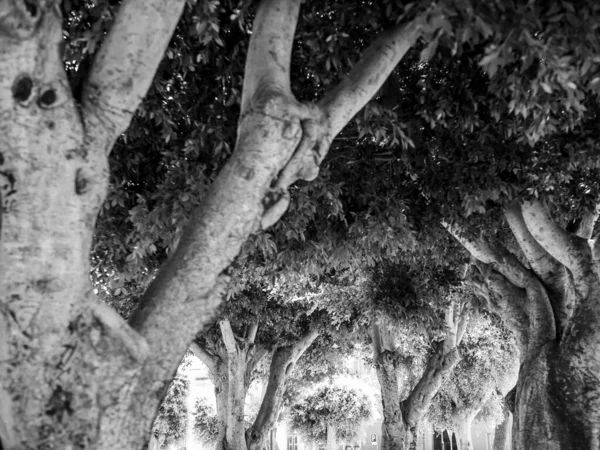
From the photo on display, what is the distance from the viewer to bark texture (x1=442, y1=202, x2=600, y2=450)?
7.08 metres

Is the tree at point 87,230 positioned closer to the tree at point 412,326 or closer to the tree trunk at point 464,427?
the tree at point 412,326

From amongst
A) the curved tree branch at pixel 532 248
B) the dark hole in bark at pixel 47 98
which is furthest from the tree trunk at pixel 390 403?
the dark hole in bark at pixel 47 98

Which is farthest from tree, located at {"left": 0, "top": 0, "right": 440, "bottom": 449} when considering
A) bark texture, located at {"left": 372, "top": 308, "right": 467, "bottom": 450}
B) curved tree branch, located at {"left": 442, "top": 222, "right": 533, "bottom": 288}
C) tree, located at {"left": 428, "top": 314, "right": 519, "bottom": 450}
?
tree, located at {"left": 428, "top": 314, "right": 519, "bottom": 450}

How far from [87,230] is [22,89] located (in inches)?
34.0

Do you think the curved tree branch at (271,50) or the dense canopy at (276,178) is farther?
the curved tree branch at (271,50)

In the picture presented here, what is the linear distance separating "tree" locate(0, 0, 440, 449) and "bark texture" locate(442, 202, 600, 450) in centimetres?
467

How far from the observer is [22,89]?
3541mm

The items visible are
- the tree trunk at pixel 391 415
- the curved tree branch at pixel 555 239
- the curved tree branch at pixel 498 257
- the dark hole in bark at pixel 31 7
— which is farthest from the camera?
the tree trunk at pixel 391 415

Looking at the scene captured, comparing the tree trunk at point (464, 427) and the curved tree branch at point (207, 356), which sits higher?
the curved tree branch at point (207, 356)

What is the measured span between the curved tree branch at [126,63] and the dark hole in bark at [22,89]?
38cm

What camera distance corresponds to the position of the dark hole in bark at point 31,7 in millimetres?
3617

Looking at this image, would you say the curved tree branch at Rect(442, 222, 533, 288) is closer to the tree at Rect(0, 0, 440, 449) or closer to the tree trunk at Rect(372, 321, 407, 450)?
the tree at Rect(0, 0, 440, 449)

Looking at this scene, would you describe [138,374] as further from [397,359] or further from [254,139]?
[397,359]

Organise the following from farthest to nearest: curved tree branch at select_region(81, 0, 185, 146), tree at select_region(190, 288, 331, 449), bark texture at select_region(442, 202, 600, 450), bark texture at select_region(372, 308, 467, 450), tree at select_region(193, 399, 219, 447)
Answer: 1. tree at select_region(193, 399, 219, 447)
2. tree at select_region(190, 288, 331, 449)
3. bark texture at select_region(372, 308, 467, 450)
4. bark texture at select_region(442, 202, 600, 450)
5. curved tree branch at select_region(81, 0, 185, 146)
